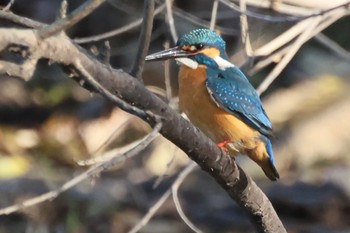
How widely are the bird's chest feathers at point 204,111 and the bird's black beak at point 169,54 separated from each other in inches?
4.3

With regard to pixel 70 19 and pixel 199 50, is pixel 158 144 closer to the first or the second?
pixel 199 50

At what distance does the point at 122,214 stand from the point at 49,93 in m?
2.34

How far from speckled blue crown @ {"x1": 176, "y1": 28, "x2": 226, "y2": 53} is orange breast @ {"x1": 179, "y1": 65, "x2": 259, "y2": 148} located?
4.9 inches

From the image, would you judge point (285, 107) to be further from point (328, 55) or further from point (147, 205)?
point (147, 205)

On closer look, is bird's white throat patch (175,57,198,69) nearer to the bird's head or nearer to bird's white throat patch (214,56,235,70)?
the bird's head

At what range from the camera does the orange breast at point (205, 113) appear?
3771mm

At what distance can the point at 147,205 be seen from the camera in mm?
6434

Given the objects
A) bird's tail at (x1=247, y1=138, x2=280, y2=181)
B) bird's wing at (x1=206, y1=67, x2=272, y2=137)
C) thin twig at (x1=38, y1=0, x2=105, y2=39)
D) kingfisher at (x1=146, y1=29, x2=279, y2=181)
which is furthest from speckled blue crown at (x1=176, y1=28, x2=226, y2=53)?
thin twig at (x1=38, y1=0, x2=105, y2=39)

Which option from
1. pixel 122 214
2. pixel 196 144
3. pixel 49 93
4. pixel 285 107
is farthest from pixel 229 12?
pixel 196 144

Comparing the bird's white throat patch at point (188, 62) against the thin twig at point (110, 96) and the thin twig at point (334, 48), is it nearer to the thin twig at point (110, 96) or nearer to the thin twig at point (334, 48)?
the thin twig at point (110, 96)

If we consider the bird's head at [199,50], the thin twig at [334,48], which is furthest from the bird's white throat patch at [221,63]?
the thin twig at [334,48]

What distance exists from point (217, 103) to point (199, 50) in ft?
0.76

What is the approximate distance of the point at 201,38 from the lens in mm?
3814

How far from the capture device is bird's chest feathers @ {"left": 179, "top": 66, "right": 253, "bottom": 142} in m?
3.77
